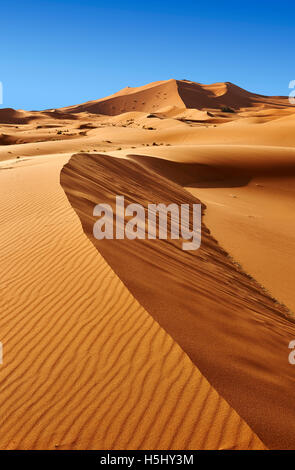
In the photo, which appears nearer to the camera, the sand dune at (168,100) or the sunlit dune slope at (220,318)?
the sunlit dune slope at (220,318)

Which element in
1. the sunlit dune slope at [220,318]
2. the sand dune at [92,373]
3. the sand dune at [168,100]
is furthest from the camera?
the sand dune at [168,100]

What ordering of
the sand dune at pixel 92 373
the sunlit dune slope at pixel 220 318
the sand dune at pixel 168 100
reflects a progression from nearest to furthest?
the sand dune at pixel 92 373
the sunlit dune slope at pixel 220 318
the sand dune at pixel 168 100

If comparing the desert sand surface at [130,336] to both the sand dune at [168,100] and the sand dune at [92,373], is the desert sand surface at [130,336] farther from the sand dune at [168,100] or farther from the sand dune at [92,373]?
the sand dune at [168,100]

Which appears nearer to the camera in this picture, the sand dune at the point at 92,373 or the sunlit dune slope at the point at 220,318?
the sand dune at the point at 92,373

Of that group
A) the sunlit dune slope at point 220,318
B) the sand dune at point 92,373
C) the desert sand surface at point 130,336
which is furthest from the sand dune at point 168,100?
the sand dune at point 92,373

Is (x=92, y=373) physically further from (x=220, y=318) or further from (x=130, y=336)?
(x=220, y=318)

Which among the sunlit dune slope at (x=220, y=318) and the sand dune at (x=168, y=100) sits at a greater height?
the sand dune at (x=168, y=100)

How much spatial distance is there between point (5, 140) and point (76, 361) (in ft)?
113

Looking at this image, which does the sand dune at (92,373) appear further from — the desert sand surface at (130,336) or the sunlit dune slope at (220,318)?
the sunlit dune slope at (220,318)

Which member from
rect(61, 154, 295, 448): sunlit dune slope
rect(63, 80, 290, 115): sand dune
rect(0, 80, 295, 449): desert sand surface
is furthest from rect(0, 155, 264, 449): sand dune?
rect(63, 80, 290, 115): sand dune

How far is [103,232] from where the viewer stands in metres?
6.72

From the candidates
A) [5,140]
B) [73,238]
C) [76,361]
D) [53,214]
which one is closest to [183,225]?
[53,214]

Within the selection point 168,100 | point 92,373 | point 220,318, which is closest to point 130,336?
point 92,373

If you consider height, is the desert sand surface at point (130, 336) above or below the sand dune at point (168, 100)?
below
